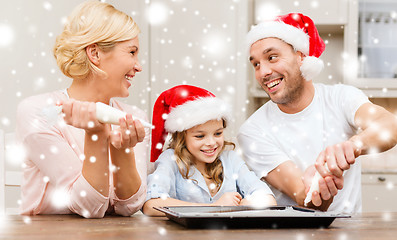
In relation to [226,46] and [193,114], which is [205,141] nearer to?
[193,114]

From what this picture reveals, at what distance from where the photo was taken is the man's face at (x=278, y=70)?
1.62 m

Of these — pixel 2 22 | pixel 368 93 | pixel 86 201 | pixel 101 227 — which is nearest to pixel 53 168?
pixel 86 201

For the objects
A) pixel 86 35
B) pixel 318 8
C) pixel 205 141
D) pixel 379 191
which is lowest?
pixel 379 191

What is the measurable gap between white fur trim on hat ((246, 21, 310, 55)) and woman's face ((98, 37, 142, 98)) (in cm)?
55

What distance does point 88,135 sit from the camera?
3.10 ft

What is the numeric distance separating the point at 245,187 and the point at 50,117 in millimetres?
763

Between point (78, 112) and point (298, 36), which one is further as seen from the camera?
point (298, 36)

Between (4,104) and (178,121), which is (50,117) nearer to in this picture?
(178,121)

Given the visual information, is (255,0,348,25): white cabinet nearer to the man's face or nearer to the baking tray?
the man's face

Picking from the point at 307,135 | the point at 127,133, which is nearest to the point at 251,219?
the point at 127,133

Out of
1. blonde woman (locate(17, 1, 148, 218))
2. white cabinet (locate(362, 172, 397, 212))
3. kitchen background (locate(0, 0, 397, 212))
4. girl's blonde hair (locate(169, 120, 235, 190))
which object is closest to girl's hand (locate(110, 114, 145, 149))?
blonde woman (locate(17, 1, 148, 218))

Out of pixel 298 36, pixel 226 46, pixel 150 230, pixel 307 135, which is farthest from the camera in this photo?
pixel 226 46

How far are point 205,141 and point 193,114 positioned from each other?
10 cm

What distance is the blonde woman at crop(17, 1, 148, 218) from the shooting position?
0.96 metres
